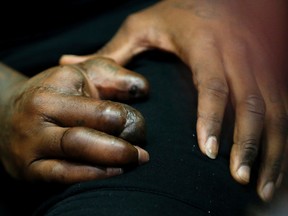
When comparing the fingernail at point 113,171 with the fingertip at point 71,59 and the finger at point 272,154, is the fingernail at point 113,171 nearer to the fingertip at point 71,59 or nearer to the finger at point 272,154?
the finger at point 272,154

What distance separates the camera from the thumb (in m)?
0.89

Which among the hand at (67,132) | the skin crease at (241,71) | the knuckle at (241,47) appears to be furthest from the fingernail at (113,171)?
the knuckle at (241,47)

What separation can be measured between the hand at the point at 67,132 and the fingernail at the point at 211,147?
9 cm

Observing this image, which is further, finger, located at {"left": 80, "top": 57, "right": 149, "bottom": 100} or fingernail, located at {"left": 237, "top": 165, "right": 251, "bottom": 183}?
finger, located at {"left": 80, "top": 57, "right": 149, "bottom": 100}

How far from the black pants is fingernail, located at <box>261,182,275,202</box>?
0.01 m

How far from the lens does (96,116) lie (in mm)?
559

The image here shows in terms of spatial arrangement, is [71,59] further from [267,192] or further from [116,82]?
[267,192]

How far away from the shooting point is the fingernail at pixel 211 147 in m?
0.61

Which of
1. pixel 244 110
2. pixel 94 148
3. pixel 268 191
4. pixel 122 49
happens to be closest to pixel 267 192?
pixel 268 191

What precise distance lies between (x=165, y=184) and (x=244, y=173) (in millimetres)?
120

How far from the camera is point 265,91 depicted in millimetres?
671

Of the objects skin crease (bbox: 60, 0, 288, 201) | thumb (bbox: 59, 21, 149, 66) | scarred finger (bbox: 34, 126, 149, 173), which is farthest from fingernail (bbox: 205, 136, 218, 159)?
thumb (bbox: 59, 21, 149, 66)

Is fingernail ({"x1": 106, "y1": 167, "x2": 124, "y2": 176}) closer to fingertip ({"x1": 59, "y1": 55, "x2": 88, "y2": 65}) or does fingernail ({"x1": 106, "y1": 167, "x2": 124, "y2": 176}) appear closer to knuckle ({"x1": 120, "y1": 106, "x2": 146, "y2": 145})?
knuckle ({"x1": 120, "y1": 106, "x2": 146, "y2": 145})

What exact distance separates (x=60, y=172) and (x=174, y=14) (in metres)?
0.46
